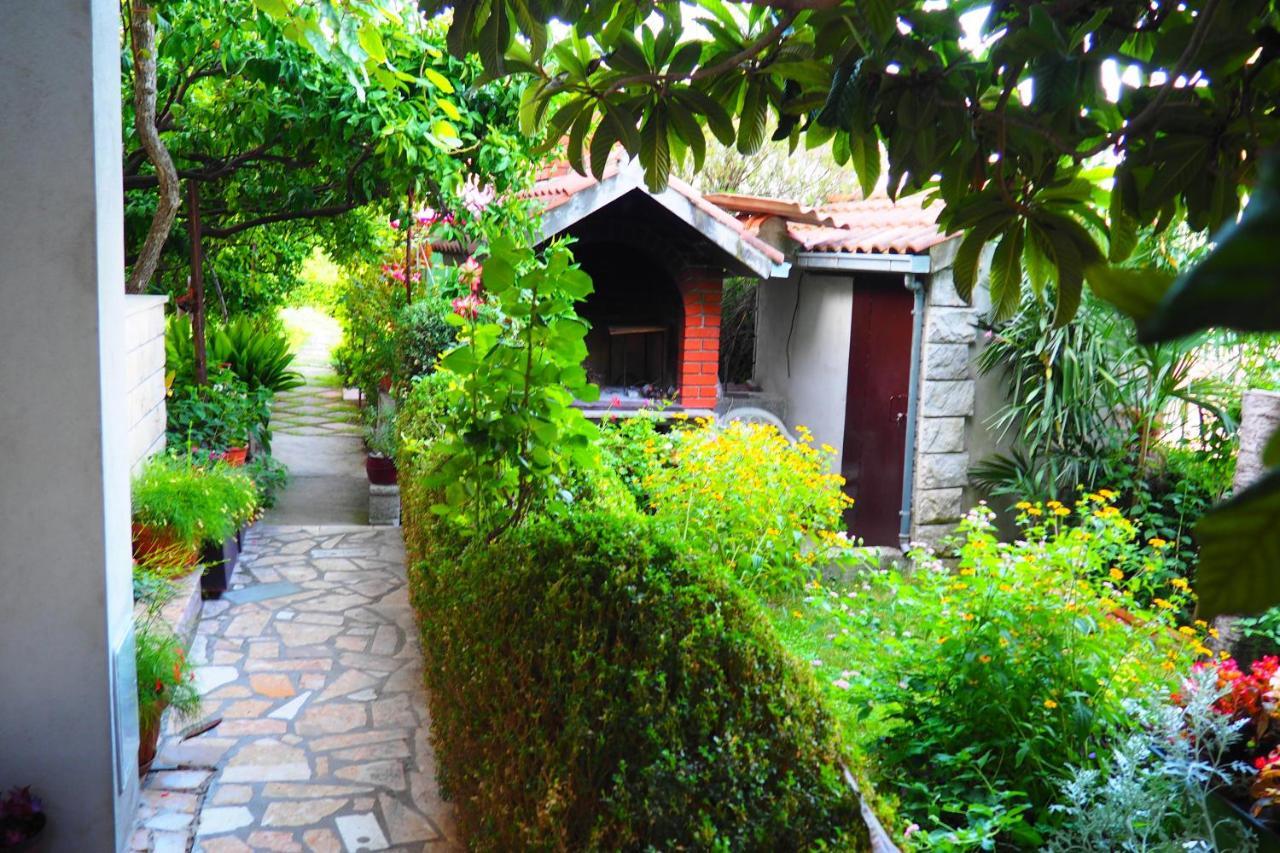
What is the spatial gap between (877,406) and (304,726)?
20.0 feet

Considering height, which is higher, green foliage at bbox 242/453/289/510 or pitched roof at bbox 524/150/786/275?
pitched roof at bbox 524/150/786/275

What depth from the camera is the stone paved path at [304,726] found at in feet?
13.0

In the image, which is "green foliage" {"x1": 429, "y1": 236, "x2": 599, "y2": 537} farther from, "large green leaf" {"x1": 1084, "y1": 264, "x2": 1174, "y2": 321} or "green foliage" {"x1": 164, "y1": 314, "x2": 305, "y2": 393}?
"green foliage" {"x1": 164, "y1": 314, "x2": 305, "y2": 393}

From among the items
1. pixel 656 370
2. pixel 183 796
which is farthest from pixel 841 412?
pixel 183 796

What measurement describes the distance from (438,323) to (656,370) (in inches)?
101

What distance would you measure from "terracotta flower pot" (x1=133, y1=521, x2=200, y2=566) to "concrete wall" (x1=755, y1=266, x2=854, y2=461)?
19.0ft

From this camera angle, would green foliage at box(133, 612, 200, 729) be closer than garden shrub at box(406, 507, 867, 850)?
No

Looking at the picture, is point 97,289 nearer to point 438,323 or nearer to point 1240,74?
point 1240,74

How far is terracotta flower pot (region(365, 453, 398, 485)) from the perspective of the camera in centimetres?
858

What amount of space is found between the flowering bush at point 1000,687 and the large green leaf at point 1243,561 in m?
2.85

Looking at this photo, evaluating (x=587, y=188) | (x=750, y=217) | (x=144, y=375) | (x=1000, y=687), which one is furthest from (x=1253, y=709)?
(x=750, y=217)

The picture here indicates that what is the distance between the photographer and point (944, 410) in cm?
882

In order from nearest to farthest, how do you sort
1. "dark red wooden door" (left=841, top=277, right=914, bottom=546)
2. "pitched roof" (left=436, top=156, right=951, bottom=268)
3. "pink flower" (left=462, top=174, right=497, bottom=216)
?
"pink flower" (left=462, top=174, right=497, bottom=216) → "pitched roof" (left=436, top=156, right=951, bottom=268) → "dark red wooden door" (left=841, top=277, right=914, bottom=546)

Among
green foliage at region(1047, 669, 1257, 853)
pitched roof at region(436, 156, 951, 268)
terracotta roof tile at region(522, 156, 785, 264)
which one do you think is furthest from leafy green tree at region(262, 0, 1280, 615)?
terracotta roof tile at region(522, 156, 785, 264)
